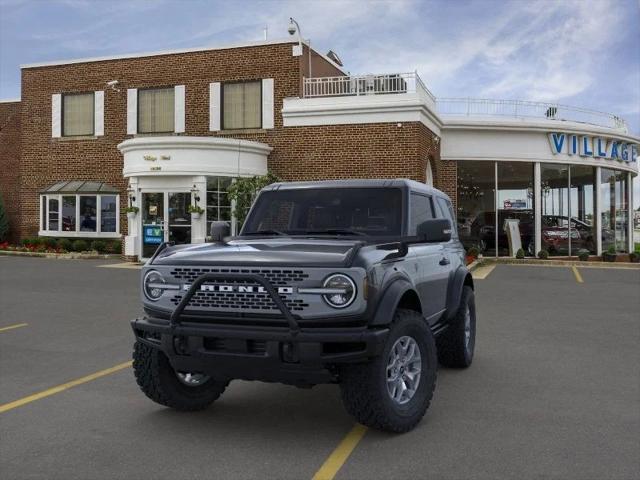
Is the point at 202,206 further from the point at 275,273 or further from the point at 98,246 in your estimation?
the point at 275,273

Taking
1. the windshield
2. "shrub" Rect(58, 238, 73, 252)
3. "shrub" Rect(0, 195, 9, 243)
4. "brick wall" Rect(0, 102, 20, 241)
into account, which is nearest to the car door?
the windshield

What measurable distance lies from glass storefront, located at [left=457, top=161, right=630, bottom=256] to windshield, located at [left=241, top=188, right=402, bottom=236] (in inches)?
725

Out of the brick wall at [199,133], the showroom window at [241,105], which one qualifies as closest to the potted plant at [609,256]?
the brick wall at [199,133]

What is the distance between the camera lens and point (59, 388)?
19.5ft

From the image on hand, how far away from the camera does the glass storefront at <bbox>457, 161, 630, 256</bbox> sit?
24.0 meters

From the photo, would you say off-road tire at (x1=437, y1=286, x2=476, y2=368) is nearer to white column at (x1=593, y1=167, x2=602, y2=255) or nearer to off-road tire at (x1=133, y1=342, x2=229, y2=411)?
off-road tire at (x1=133, y1=342, x2=229, y2=411)

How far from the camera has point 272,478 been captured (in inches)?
150

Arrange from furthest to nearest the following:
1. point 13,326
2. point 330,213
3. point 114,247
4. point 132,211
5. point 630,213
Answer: point 630,213, point 114,247, point 132,211, point 13,326, point 330,213

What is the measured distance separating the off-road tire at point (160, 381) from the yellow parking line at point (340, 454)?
1.34 meters

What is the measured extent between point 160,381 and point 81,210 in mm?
21253

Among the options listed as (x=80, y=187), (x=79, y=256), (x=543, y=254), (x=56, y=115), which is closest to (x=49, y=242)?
(x=80, y=187)

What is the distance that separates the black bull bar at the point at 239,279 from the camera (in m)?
4.05

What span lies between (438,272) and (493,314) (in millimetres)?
5147

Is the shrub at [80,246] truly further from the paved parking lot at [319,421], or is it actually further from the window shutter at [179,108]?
the paved parking lot at [319,421]
